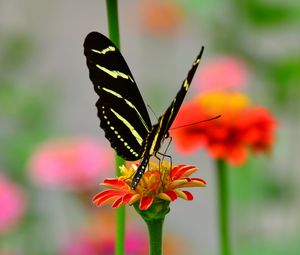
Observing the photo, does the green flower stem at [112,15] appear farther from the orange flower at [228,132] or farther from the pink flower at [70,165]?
the pink flower at [70,165]

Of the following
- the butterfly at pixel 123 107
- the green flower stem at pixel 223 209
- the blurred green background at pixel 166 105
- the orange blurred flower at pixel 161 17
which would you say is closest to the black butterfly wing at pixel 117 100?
the butterfly at pixel 123 107

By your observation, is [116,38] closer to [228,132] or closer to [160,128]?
[160,128]

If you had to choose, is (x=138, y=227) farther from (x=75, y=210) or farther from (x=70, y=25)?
(x=70, y=25)

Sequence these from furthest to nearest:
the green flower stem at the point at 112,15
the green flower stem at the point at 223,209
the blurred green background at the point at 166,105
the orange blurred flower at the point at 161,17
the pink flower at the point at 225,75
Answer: the orange blurred flower at the point at 161,17 → the pink flower at the point at 225,75 → the blurred green background at the point at 166,105 → the green flower stem at the point at 223,209 → the green flower stem at the point at 112,15

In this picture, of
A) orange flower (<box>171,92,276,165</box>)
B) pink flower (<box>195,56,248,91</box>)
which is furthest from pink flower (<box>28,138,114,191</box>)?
orange flower (<box>171,92,276,165</box>)

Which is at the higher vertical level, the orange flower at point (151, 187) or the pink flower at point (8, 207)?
the pink flower at point (8, 207)

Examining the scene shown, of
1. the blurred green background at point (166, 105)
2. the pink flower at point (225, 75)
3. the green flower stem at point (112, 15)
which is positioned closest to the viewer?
the green flower stem at point (112, 15)

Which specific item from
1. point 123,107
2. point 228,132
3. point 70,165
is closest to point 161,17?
point 70,165

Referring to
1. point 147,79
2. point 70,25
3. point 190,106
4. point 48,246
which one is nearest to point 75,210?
point 48,246

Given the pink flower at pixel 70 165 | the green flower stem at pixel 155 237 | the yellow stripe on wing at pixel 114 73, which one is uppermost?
the pink flower at pixel 70 165
